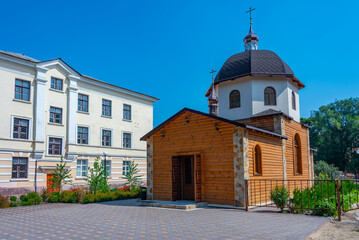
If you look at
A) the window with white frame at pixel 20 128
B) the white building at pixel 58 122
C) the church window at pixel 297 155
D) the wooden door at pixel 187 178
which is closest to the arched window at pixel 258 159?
the wooden door at pixel 187 178

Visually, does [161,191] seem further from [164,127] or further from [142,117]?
[142,117]

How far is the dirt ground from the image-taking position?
7.62m

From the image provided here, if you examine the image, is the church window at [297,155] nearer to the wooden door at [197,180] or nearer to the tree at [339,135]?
the wooden door at [197,180]

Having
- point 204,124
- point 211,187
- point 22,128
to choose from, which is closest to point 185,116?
point 204,124

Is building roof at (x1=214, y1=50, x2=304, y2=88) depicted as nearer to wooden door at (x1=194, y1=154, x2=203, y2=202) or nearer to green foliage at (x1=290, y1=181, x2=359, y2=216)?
wooden door at (x1=194, y1=154, x2=203, y2=202)

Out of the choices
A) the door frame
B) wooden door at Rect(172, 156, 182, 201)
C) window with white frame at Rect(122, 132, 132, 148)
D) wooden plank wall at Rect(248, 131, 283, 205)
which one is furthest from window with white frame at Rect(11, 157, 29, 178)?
wooden plank wall at Rect(248, 131, 283, 205)

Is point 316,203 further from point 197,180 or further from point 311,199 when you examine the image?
point 197,180

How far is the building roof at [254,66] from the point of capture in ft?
59.7

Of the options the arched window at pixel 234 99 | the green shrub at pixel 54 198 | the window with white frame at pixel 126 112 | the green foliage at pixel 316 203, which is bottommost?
the green shrub at pixel 54 198

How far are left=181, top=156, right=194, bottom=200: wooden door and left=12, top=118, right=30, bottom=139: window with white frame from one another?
13070 mm

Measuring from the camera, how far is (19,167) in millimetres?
21109

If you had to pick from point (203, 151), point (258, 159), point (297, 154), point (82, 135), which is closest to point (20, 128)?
point (82, 135)

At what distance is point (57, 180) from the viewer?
18125 mm

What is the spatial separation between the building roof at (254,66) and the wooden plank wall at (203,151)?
5.96 metres
